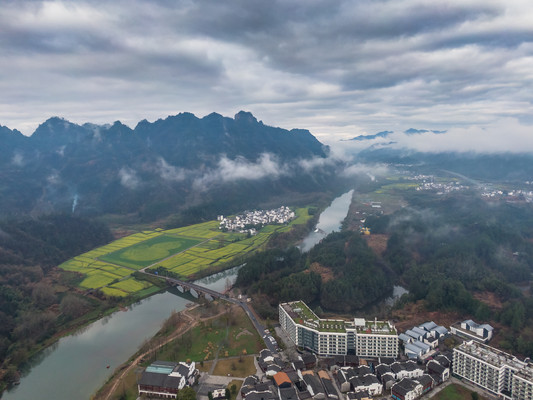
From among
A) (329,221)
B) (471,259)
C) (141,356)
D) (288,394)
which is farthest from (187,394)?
(329,221)

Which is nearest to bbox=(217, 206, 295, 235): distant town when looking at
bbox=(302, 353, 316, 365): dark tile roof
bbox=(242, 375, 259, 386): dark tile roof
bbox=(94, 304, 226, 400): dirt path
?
bbox=(94, 304, 226, 400): dirt path

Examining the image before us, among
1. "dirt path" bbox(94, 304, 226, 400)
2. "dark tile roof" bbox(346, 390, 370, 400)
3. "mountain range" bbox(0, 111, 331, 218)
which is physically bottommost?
"dirt path" bbox(94, 304, 226, 400)

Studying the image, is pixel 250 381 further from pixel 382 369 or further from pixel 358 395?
Result: pixel 382 369

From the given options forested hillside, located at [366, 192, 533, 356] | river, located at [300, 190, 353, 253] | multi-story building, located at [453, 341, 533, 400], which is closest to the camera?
multi-story building, located at [453, 341, 533, 400]

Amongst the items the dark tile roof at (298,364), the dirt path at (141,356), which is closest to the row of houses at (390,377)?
the dark tile roof at (298,364)

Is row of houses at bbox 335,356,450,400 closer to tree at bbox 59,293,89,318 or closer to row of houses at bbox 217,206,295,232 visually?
tree at bbox 59,293,89,318

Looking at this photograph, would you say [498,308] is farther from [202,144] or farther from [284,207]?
[202,144]
